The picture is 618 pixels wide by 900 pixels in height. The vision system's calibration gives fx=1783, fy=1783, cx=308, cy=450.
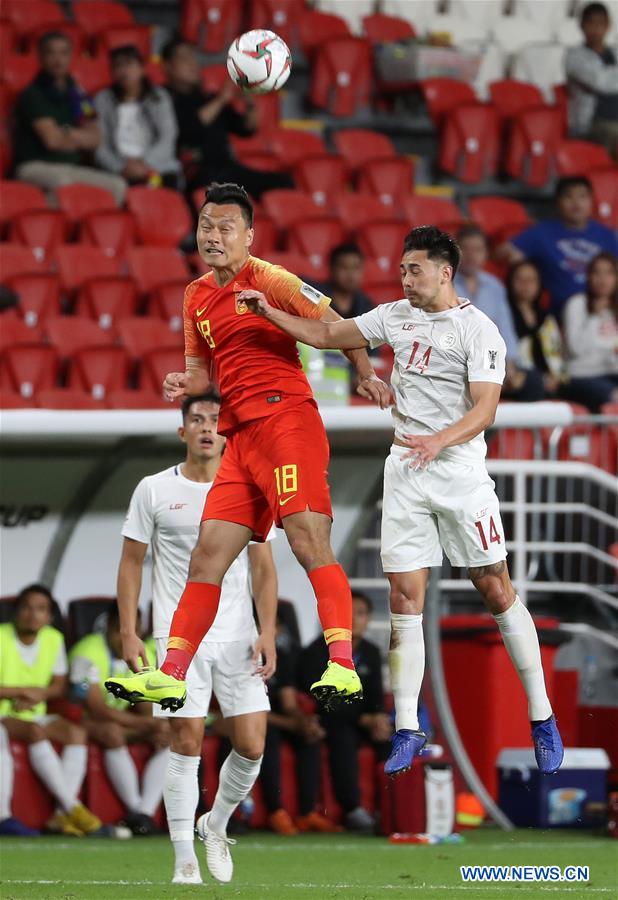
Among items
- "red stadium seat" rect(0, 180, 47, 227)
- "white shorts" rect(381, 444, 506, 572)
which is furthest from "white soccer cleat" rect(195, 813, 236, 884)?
"red stadium seat" rect(0, 180, 47, 227)

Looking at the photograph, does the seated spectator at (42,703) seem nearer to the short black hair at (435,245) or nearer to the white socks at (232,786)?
the white socks at (232,786)

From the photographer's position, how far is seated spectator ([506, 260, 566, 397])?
45.3 feet

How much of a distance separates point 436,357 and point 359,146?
30.4 ft

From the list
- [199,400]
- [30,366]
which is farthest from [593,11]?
[199,400]

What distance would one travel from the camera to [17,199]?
1337 cm

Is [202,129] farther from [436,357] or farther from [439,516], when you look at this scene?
[439,516]

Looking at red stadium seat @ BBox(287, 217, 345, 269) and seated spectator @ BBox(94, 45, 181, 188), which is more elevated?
seated spectator @ BBox(94, 45, 181, 188)

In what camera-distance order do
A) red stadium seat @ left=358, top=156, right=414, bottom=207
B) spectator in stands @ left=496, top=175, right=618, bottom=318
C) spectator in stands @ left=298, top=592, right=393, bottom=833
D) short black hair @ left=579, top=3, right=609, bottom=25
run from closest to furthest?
spectator in stands @ left=298, top=592, right=393, bottom=833 → spectator in stands @ left=496, top=175, right=618, bottom=318 → red stadium seat @ left=358, top=156, right=414, bottom=207 → short black hair @ left=579, top=3, right=609, bottom=25

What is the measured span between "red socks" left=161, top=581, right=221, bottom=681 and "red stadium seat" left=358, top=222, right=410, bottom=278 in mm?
7771

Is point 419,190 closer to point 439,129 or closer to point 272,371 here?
point 439,129

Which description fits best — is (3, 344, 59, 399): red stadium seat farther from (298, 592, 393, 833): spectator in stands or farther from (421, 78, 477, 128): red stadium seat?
(421, 78, 477, 128): red stadium seat

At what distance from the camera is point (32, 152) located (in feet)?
45.3

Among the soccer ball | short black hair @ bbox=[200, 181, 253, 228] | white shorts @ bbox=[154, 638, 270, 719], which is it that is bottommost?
white shorts @ bbox=[154, 638, 270, 719]

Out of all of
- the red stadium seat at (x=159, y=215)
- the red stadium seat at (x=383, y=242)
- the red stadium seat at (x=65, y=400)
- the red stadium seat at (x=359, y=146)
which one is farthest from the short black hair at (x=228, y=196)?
the red stadium seat at (x=359, y=146)
